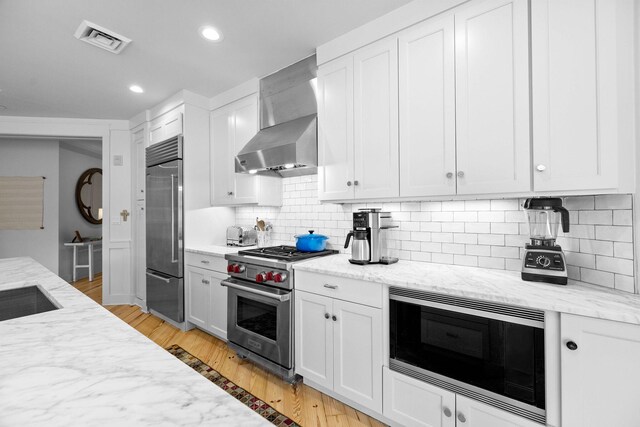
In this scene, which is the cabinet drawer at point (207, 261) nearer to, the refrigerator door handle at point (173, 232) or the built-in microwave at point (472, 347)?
the refrigerator door handle at point (173, 232)

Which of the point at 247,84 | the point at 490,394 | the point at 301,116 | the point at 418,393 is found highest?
the point at 247,84

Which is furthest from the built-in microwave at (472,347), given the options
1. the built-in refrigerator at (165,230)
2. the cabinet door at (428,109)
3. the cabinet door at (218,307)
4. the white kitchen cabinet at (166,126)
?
the white kitchen cabinet at (166,126)

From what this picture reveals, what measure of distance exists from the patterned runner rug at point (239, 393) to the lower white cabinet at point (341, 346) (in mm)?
313

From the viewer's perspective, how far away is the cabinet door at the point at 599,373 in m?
1.19

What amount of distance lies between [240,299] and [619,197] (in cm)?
257

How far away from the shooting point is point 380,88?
7.18 feet

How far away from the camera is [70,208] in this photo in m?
6.07

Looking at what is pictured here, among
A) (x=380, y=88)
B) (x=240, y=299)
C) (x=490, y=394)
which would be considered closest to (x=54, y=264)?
(x=240, y=299)

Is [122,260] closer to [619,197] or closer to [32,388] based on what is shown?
[32,388]

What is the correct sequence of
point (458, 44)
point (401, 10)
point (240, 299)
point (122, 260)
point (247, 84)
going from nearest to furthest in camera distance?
point (458, 44) < point (401, 10) < point (240, 299) < point (247, 84) < point (122, 260)

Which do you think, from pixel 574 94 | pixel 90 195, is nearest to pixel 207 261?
pixel 574 94

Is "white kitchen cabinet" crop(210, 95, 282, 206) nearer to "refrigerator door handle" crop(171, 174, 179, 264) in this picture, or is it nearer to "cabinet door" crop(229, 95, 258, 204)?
"cabinet door" crop(229, 95, 258, 204)

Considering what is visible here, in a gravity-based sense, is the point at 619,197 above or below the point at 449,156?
below

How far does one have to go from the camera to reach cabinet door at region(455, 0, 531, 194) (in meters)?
1.64
